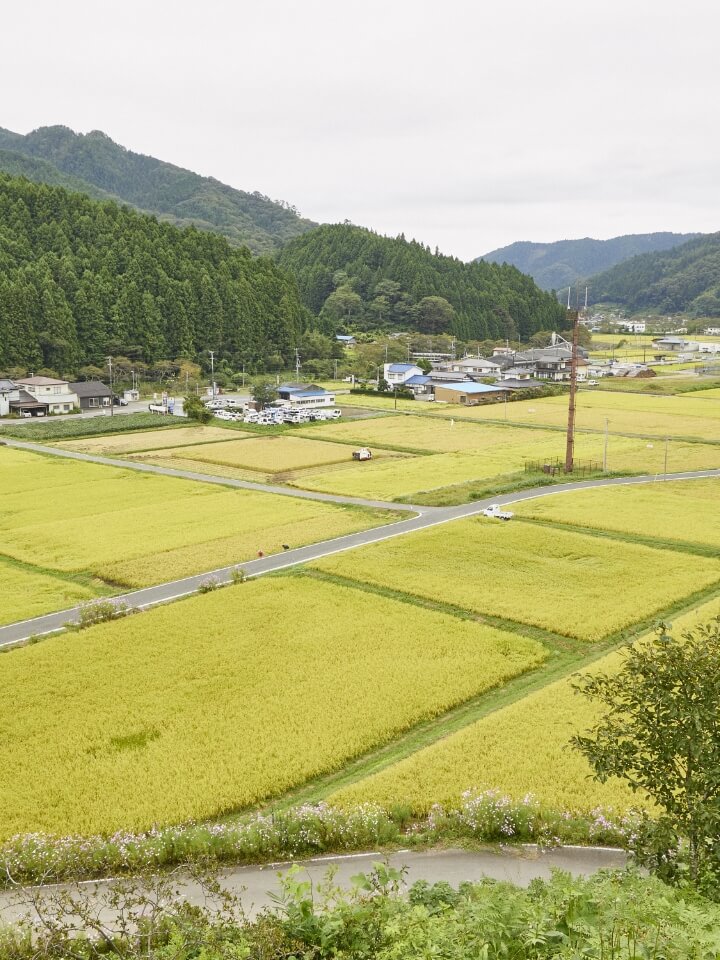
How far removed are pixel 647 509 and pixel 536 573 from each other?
456 inches

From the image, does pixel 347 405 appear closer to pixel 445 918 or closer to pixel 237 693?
pixel 237 693

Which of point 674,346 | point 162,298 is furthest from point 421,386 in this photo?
point 674,346

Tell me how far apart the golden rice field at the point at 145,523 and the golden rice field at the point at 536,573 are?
14.6 feet

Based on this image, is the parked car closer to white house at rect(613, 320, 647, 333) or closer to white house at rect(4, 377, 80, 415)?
white house at rect(4, 377, 80, 415)

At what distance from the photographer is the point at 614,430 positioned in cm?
6275

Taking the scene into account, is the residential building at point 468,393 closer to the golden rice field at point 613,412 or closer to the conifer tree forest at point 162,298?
the golden rice field at point 613,412

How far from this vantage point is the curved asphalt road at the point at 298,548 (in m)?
23.9

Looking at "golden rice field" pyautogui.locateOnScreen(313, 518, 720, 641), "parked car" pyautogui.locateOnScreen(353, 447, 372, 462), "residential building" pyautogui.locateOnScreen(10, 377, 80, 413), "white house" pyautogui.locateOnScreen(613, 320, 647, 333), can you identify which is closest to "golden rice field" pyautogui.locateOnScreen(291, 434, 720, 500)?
"parked car" pyautogui.locateOnScreen(353, 447, 372, 462)

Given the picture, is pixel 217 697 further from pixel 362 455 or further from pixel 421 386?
pixel 421 386

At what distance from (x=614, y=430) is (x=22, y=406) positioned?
1990 inches

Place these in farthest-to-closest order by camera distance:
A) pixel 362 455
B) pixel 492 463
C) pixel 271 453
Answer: pixel 271 453 < pixel 362 455 < pixel 492 463

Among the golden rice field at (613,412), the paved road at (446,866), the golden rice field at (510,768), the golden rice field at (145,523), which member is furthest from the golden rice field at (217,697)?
the golden rice field at (613,412)

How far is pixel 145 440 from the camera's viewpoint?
60.6m

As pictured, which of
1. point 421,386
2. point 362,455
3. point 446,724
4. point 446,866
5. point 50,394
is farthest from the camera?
point 421,386
